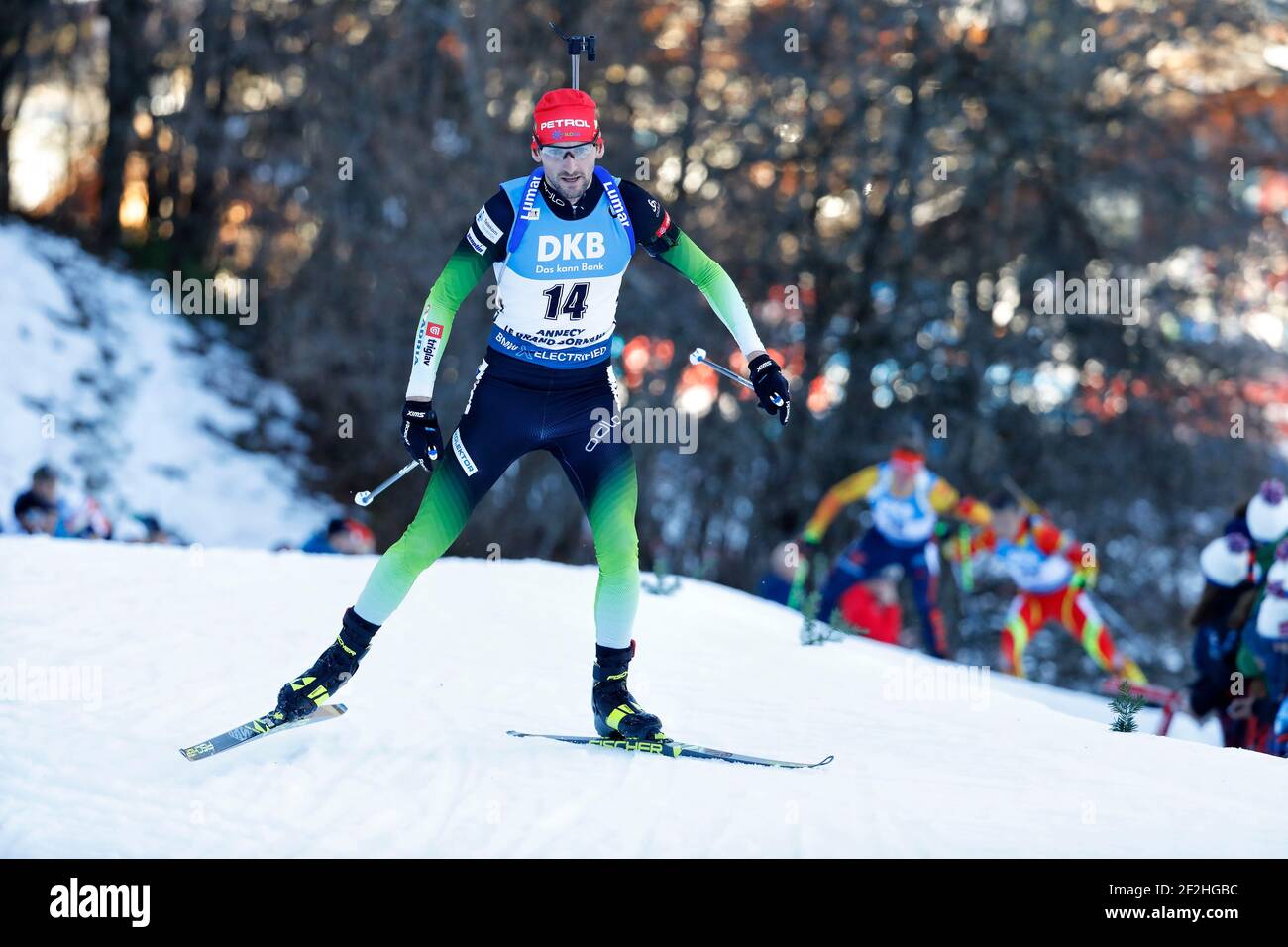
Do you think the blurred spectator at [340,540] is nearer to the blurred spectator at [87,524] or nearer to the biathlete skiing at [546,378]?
the blurred spectator at [87,524]

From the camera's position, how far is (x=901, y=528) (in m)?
12.3

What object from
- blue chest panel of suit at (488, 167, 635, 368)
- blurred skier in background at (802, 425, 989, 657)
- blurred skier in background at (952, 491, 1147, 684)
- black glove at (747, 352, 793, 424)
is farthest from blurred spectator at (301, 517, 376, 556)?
black glove at (747, 352, 793, 424)

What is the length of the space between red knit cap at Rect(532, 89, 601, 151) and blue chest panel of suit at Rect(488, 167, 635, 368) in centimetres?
19

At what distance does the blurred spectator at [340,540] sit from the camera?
11.7 metres

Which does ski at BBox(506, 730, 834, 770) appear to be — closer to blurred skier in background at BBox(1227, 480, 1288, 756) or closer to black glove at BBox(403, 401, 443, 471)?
black glove at BBox(403, 401, 443, 471)

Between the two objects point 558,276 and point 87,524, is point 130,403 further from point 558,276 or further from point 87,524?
point 558,276

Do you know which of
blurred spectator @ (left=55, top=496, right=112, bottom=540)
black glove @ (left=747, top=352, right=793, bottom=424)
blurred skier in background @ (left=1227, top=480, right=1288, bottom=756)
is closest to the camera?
black glove @ (left=747, top=352, right=793, bottom=424)

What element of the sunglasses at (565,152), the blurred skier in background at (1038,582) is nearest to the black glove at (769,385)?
the sunglasses at (565,152)

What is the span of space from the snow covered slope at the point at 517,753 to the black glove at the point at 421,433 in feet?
3.60

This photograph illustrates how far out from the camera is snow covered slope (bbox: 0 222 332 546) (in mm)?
18266

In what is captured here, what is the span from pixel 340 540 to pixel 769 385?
6.54m
